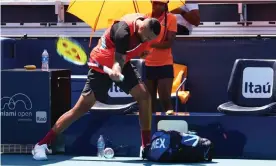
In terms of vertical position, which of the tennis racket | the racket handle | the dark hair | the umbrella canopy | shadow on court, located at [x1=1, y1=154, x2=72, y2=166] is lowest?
shadow on court, located at [x1=1, y1=154, x2=72, y2=166]

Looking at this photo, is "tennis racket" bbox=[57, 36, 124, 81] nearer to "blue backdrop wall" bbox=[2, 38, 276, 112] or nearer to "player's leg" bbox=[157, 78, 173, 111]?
"blue backdrop wall" bbox=[2, 38, 276, 112]

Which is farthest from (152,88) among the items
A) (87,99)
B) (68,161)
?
(68,161)

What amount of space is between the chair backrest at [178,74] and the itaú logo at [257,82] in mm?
1156

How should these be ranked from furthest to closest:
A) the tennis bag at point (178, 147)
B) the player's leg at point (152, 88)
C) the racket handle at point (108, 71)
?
the player's leg at point (152, 88), the tennis bag at point (178, 147), the racket handle at point (108, 71)

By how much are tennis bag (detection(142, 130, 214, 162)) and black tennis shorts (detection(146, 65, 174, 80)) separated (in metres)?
0.97

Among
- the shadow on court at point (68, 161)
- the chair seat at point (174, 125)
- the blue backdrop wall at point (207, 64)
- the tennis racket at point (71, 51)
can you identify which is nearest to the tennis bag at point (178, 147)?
the shadow on court at point (68, 161)

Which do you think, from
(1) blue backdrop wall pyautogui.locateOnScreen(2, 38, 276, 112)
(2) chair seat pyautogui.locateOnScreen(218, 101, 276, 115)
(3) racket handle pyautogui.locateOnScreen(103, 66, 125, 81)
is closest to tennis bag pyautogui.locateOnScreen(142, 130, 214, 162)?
(2) chair seat pyautogui.locateOnScreen(218, 101, 276, 115)

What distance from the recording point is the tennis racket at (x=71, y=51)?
901 centimetres

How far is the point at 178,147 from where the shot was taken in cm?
662

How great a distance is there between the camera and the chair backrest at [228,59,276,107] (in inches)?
298

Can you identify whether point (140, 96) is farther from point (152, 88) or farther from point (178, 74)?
point (178, 74)

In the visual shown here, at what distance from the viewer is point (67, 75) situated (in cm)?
778

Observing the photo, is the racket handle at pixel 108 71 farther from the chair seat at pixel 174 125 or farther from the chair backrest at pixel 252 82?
the chair backrest at pixel 252 82

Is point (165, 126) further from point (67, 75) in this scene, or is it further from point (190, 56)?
point (190, 56)
